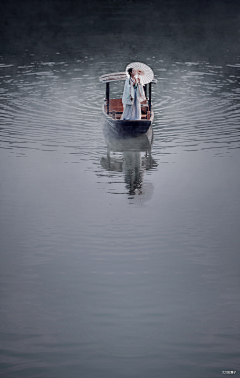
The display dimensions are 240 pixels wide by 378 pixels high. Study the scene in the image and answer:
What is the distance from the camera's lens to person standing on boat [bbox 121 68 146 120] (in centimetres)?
1822

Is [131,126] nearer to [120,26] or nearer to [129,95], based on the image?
[129,95]

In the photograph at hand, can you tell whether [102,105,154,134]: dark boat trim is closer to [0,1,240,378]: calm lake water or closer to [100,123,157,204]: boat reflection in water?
[100,123,157,204]: boat reflection in water

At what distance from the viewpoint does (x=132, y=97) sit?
18.2 metres

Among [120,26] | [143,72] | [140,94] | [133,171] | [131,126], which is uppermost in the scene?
[120,26]

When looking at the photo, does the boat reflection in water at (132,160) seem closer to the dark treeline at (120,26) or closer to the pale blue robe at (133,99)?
the pale blue robe at (133,99)

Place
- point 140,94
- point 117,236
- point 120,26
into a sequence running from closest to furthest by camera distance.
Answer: point 117,236 → point 140,94 → point 120,26

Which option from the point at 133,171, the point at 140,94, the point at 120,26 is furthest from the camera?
the point at 120,26

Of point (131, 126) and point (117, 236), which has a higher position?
point (131, 126)

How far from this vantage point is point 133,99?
1819 cm

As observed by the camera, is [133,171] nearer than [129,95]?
Yes

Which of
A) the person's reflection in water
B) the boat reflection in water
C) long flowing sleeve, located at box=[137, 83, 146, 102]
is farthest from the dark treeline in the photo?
the person's reflection in water

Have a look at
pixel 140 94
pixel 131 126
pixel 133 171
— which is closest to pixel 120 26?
pixel 140 94

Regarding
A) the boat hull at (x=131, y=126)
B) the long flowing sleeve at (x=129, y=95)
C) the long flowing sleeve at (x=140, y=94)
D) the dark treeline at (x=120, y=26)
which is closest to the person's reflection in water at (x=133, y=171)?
the boat hull at (x=131, y=126)

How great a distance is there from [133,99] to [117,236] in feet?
26.4
